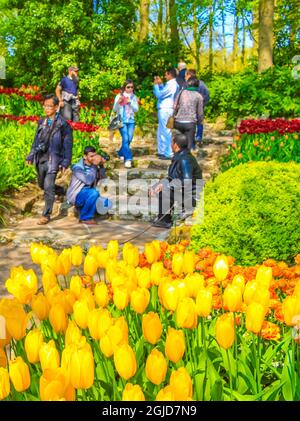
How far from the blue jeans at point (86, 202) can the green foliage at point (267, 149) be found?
2.03m

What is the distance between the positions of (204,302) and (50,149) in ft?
20.2

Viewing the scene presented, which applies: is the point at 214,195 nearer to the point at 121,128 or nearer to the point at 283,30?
the point at 121,128

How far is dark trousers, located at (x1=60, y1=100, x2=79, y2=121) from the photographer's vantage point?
12.4m

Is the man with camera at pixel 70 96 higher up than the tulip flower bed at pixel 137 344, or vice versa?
the man with camera at pixel 70 96

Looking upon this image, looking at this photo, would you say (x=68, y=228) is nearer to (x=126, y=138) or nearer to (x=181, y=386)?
(x=126, y=138)

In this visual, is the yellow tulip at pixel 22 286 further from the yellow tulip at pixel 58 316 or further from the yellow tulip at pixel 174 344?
the yellow tulip at pixel 174 344

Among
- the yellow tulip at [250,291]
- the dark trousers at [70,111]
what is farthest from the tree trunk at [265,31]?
the yellow tulip at [250,291]

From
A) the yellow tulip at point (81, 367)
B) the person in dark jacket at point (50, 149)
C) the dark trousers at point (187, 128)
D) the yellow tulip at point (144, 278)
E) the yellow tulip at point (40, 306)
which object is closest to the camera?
the yellow tulip at point (81, 367)

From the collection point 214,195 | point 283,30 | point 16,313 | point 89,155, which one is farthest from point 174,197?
point 283,30

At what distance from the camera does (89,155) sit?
26.1ft

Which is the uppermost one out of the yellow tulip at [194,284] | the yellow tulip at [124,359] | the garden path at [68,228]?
the yellow tulip at [194,284]

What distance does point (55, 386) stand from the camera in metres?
1.55

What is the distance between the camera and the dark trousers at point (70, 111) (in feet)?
40.6

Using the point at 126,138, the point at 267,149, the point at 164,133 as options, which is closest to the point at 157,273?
the point at 267,149
